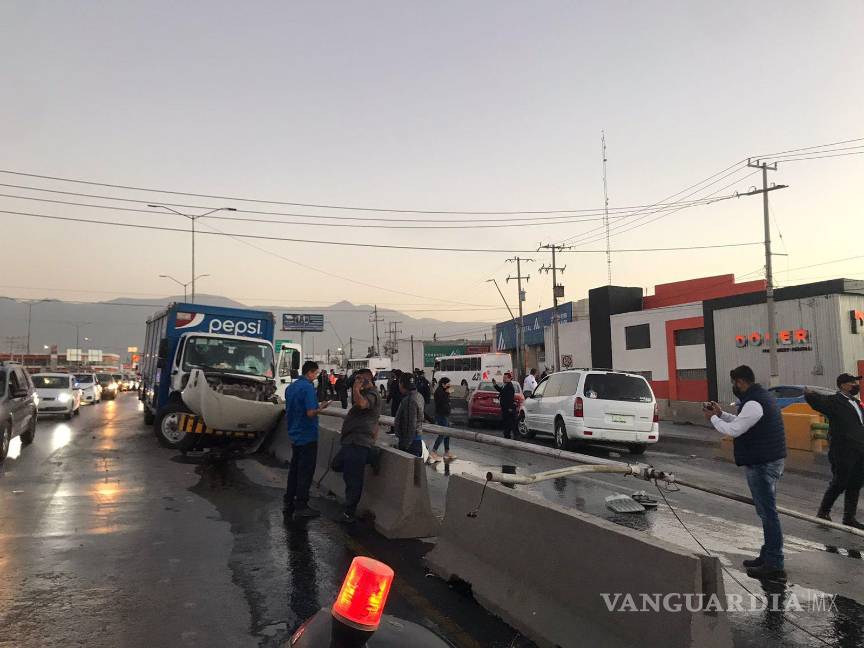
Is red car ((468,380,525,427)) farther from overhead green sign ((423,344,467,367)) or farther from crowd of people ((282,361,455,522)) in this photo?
overhead green sign ((423,344,467,367))

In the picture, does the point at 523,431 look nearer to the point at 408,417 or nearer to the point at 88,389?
the point at 408,417

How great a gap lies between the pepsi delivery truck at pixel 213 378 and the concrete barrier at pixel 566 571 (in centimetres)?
784

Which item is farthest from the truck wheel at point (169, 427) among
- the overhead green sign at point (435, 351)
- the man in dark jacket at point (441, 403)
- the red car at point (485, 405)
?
the overhead green sign at point (435, 351)

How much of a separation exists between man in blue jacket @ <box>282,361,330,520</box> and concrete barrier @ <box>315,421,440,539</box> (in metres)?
0.71

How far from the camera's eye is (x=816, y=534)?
7.77 m

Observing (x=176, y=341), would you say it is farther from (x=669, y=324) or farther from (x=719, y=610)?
(x=669, y=324)

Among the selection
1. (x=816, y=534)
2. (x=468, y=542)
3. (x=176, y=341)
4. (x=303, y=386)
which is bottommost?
(x=816, y=534)

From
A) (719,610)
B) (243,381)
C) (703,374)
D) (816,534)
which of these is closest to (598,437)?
(816,534)

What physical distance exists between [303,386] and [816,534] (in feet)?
20.9

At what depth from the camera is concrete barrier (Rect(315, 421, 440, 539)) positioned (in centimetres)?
702

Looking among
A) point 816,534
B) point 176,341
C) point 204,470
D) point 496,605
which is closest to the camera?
point 496,605

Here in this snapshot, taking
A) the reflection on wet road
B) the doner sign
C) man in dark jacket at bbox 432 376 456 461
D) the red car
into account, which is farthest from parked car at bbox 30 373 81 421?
the doner sign

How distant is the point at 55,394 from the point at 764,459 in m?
23.1

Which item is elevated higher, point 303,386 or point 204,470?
point 303,386
